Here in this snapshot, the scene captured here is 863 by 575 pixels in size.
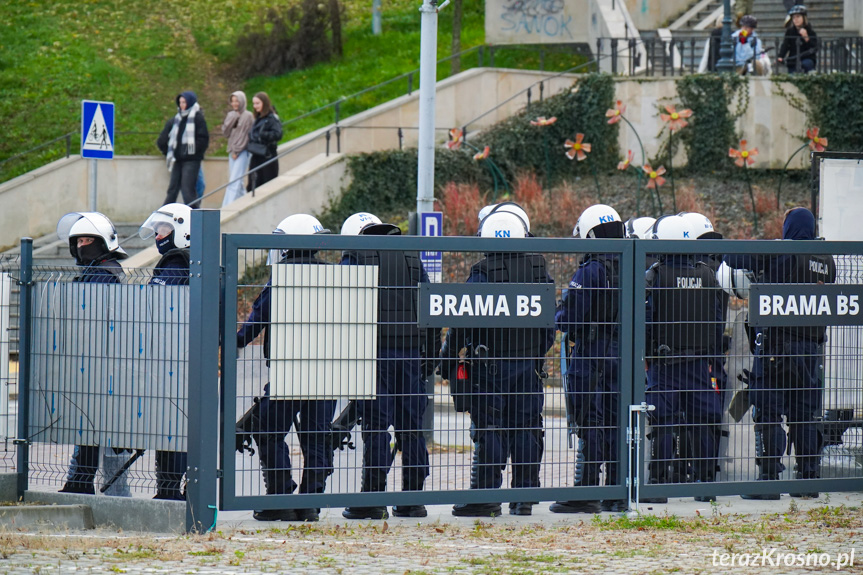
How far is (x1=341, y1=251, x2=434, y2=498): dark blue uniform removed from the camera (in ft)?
23.2

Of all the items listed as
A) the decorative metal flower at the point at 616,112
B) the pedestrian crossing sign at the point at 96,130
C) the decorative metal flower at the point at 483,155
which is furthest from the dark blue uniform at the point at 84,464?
the decorative metal flower at the point at 616,112

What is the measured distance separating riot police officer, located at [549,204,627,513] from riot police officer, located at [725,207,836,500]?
937 mm

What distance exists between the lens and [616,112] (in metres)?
19.3

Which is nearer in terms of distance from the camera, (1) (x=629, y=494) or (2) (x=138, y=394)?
(2) (x=138, y=394)

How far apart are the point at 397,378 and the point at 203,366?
119 cm

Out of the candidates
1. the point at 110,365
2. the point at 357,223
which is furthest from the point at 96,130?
the point at 110,365

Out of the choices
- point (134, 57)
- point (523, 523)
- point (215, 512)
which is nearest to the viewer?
point (215, 512)

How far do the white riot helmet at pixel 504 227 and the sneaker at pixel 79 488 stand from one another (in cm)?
305

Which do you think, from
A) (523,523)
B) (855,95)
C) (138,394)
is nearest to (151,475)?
(138,394)

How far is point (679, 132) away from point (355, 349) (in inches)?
640

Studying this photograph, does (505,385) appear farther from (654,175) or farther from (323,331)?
(654,175)

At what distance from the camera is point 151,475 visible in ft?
24.6

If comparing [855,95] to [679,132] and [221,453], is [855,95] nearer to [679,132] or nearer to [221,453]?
[679,132]

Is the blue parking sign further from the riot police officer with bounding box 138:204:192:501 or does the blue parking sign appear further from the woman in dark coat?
the woman in dark coat
